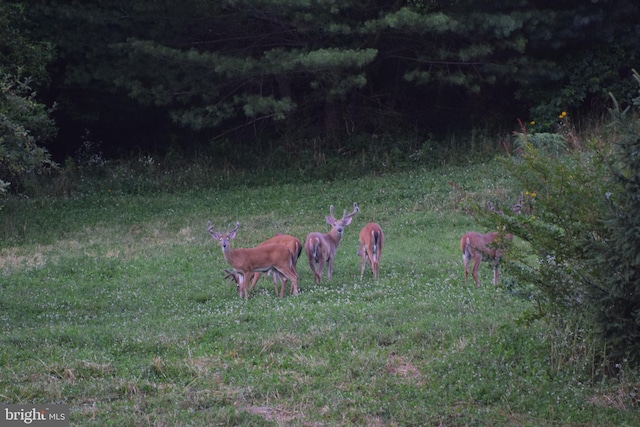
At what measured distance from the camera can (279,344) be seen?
388 inches

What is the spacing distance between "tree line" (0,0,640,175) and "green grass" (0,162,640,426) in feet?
21.7

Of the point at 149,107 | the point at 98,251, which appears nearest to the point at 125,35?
the point at 149,107

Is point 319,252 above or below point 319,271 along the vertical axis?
above

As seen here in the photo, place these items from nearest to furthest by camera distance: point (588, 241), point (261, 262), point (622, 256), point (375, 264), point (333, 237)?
point (622, 256) → point (588, 241) → point (261, 262) → point (375, 264) → point (333, 237)

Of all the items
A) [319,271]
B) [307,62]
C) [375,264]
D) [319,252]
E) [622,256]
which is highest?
[307,62]

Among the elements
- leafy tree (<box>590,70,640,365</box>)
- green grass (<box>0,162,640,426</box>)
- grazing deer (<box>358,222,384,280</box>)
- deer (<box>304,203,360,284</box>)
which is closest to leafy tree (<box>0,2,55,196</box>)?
green grass (<box>0,162,640,426</box>)

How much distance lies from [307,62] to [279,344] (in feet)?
41.5

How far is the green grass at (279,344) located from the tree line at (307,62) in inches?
260

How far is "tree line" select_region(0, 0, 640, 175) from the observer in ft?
73.4

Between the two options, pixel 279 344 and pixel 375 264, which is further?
pixel 375 264

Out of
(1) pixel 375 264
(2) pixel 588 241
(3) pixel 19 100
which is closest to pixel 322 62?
(3) pixel 19 100

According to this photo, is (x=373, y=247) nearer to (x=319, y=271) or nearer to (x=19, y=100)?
(x=319, y=271)

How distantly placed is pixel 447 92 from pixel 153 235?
12.5 meters

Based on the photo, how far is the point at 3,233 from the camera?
61.3ft
